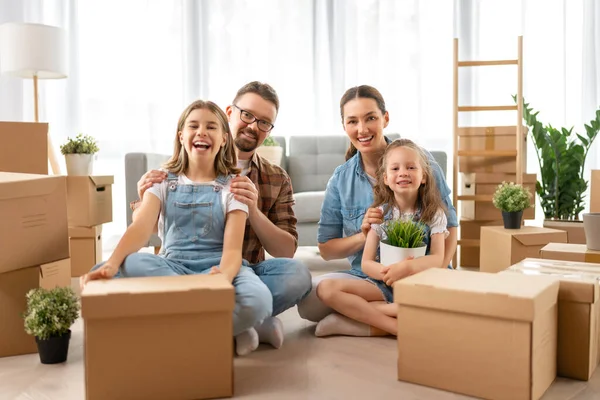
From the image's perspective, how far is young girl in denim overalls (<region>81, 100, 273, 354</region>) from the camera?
1.68m

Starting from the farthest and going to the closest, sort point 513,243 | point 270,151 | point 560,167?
point 560,167, point 270,151, point 513,243

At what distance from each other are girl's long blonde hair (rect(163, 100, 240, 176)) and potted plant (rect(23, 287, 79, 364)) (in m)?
0.50

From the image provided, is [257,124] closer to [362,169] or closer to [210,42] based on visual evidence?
[362,169]

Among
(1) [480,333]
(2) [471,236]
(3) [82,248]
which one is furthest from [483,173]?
(3) [82,248]

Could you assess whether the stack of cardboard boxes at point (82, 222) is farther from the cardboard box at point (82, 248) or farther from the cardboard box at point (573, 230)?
the cardboard box at point (573, 230)

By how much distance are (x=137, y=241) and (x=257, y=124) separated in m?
0.62

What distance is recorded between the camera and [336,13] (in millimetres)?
4621

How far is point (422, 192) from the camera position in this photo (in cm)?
198

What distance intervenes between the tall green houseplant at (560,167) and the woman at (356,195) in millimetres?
1871

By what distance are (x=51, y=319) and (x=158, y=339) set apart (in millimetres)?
456

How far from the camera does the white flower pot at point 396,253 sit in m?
1.79

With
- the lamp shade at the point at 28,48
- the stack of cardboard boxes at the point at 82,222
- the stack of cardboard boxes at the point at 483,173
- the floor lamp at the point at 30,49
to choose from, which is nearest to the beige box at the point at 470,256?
the stack of cardboard boxes at the point at 483,173

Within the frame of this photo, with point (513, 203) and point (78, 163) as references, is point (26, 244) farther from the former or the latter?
point (513, 203)

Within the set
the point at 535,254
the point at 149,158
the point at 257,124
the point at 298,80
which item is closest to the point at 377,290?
the point at 257,124
